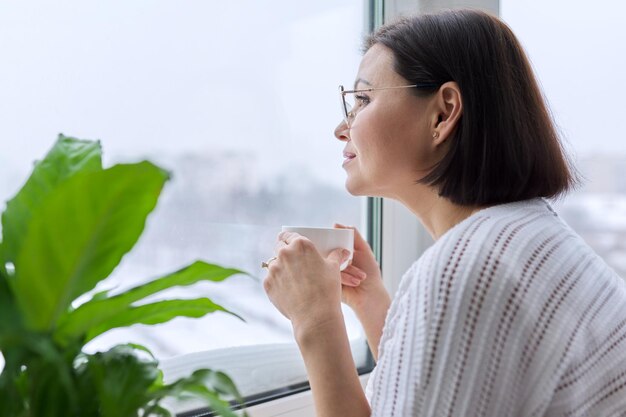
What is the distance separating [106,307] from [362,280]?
74 centimetres

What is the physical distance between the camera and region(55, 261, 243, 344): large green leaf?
573 millimetres

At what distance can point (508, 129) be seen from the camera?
101 cm

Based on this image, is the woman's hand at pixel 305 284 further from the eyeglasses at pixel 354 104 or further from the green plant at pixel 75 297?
the green plant at pixel 75 297

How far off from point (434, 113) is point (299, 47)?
414mm

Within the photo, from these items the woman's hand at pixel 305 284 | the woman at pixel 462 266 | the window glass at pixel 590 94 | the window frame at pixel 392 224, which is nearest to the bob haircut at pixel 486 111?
the woman at pixel 462 266

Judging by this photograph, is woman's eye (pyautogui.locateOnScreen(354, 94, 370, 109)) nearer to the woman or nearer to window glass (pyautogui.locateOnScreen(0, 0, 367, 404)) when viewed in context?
the woman

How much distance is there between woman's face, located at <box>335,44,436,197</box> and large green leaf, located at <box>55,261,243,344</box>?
0.53m

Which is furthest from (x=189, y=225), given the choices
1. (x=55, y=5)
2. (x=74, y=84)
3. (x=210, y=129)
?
(x=55, y=5)

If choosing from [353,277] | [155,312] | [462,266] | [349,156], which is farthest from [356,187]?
[155,312]

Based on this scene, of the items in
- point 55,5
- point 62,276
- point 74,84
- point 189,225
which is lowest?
point 189,225

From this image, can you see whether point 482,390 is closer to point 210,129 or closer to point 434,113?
point 434,113

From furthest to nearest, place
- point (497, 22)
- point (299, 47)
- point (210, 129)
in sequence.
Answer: point (299, 47) < point (210, 129) < point (497, 22)

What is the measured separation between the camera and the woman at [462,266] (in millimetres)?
805

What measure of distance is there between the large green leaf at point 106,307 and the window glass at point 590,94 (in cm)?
100
